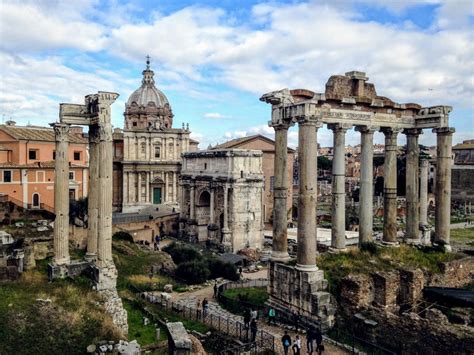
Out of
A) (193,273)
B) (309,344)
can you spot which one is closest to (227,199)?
(193,273)

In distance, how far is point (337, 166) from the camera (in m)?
17.8

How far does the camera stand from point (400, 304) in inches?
579

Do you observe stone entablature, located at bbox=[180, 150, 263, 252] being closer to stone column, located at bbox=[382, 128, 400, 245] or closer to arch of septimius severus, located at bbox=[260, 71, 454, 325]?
stone column, located at bbox=[382, 128, 400, 245]

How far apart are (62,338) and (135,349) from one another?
119 inches

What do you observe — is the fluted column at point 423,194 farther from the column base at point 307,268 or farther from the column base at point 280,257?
the column base at point 307,268

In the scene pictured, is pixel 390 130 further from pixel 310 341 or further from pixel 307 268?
pixel 310 341

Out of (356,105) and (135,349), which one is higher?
(356,105)

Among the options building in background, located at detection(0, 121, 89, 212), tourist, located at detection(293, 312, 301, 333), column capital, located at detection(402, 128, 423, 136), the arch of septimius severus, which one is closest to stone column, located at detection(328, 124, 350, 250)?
the arch of septimius severus

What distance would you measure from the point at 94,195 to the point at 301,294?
8.48m

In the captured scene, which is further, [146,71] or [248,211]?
[146,71]

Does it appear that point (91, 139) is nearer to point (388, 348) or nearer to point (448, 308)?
point (388, 348)

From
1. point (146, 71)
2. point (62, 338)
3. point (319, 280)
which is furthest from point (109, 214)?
point (146, 71)

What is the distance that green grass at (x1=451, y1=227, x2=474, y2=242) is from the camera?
1482 inches

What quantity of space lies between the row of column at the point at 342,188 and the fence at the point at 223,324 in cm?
267
